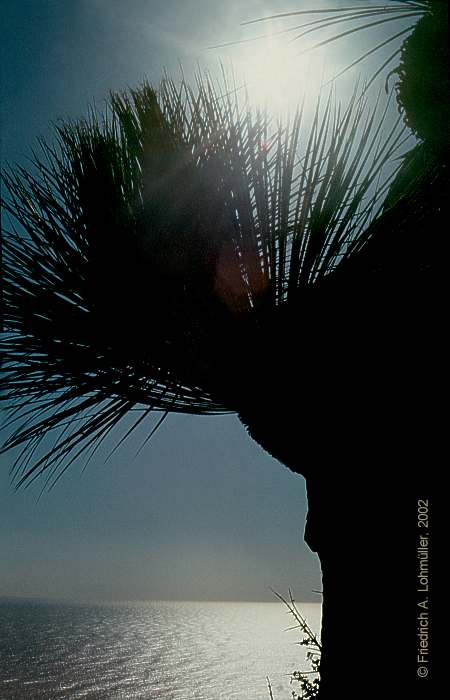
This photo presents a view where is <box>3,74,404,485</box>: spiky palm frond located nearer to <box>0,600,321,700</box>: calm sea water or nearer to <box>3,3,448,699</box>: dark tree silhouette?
<box>3,3,448,699</box>: dark tree silhouette

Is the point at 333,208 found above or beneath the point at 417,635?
above

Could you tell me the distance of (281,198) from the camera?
9.52 feet

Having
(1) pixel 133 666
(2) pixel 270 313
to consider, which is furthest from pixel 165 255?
(1) pixel 133 666

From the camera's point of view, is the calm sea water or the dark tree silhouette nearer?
the dark tree silhouette

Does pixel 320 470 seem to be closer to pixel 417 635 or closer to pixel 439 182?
pixel 417 635

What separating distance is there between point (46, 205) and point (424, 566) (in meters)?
2.82

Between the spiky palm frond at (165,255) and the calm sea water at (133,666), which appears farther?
the calm sea water at (133,666)

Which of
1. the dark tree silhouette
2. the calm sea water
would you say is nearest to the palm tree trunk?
the dark tree silhouette

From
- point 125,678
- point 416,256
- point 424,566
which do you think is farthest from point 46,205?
point 125,678

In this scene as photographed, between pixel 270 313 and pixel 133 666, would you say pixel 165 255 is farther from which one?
pixel 133 666

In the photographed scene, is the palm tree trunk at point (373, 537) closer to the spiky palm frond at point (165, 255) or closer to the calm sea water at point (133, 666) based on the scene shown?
the spiky palm frond at point (165, 255)

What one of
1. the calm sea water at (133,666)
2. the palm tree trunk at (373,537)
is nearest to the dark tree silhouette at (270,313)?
the palm tree trunk at (373,537)

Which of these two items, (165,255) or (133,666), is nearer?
(165,255)

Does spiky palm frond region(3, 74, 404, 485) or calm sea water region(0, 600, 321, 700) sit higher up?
spiky palm frond region(3, 74, 404, 485)
